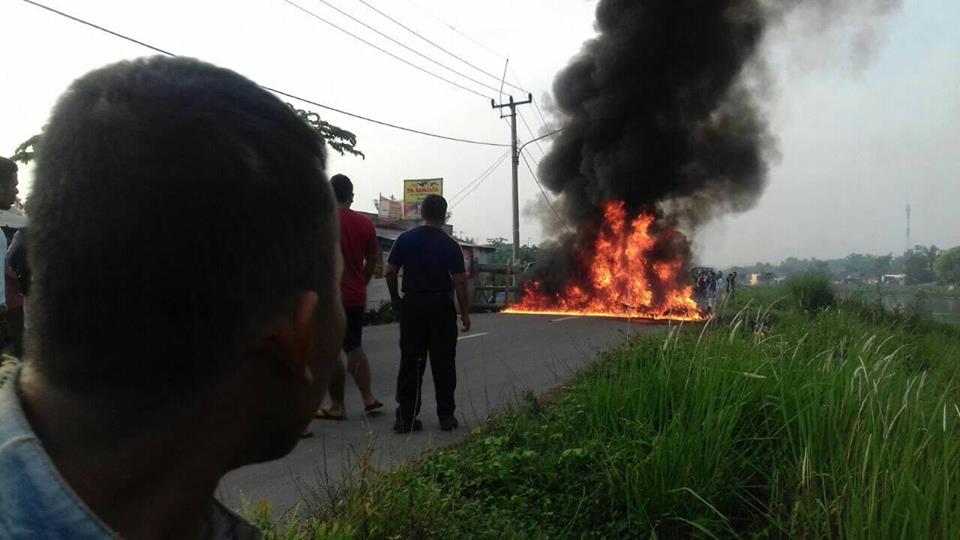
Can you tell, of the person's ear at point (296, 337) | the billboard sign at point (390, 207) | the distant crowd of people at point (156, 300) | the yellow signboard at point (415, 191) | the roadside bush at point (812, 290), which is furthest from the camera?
the billboard sign at point (390, 207)

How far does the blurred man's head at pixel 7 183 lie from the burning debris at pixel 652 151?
65.0 ft

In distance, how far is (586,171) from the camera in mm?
25188

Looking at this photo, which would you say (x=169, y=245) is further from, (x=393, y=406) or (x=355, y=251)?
(x=393, y=406)

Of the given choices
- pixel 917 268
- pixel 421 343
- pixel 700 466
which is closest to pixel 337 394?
pixel 421 343

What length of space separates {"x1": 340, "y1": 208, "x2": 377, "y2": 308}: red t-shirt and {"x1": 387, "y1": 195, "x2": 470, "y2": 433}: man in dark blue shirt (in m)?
0.30

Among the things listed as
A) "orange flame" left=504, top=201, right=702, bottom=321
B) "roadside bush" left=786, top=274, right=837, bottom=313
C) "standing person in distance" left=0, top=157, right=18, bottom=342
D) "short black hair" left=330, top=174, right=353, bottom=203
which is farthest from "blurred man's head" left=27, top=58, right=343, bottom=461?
"orange flame" left=504, top=201, right=702, bottom=321

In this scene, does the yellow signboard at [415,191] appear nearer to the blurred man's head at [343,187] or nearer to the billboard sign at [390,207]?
the billboard sign at [390,207]

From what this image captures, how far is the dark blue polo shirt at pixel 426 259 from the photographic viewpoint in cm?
536

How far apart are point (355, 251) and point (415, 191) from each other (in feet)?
103

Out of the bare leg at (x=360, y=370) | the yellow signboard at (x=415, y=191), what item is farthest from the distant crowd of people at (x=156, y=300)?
the yellow signboard at (x=415, y=191)

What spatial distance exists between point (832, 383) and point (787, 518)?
96 centimetres

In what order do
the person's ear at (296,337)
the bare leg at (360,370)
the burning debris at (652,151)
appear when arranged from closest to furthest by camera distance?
the person's ear at (296,337)
the bare leg at (360,370)
the burning debris at (652,151)

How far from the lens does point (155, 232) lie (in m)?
0.77

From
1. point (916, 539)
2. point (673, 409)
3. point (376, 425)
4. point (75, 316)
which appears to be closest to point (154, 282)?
point (75, 316)
